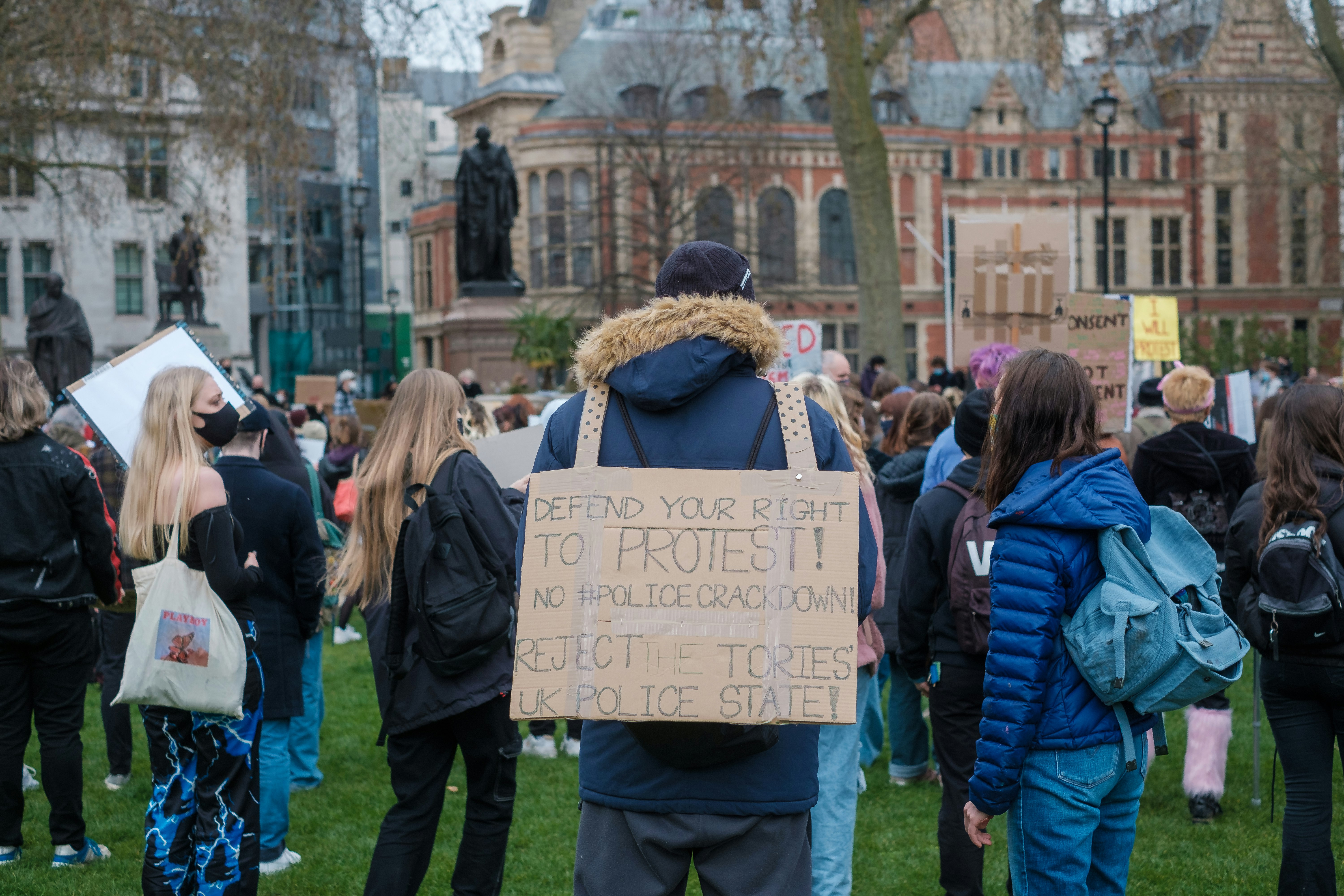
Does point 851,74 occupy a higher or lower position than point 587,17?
lower

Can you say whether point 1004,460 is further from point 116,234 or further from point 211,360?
point 116,234

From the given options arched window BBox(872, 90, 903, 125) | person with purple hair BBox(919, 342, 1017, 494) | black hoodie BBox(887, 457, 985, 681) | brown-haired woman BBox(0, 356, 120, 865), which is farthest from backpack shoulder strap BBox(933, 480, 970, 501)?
arched window BBox(872, 90, 903, 125)

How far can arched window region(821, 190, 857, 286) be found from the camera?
54500 mm

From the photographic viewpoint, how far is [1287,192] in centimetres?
5312

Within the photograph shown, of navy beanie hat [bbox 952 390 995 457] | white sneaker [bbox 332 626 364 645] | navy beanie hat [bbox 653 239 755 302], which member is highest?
navy beanie hat [bbox 653 239 755 302]

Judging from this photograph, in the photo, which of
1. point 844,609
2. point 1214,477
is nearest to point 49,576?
point 844,609

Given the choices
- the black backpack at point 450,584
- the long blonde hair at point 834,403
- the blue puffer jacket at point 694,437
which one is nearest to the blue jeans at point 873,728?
the long blonde hair at point 834,403

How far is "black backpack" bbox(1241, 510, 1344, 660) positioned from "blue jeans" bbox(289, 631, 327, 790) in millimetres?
4988

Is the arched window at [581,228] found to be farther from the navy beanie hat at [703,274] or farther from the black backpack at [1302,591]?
the navy beanie hat at [703,274]

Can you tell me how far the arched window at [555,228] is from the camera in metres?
51.3

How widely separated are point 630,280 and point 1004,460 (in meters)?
42.9

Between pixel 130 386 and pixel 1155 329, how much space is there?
1126cm

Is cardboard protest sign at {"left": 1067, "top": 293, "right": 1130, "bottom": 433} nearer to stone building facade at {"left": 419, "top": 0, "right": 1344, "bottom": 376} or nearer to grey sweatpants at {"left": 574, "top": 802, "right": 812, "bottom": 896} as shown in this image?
grey sweatpants at {"left": 574, "top": 802, "right": 812, "bottom": 896}

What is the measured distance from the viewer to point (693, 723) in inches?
113
